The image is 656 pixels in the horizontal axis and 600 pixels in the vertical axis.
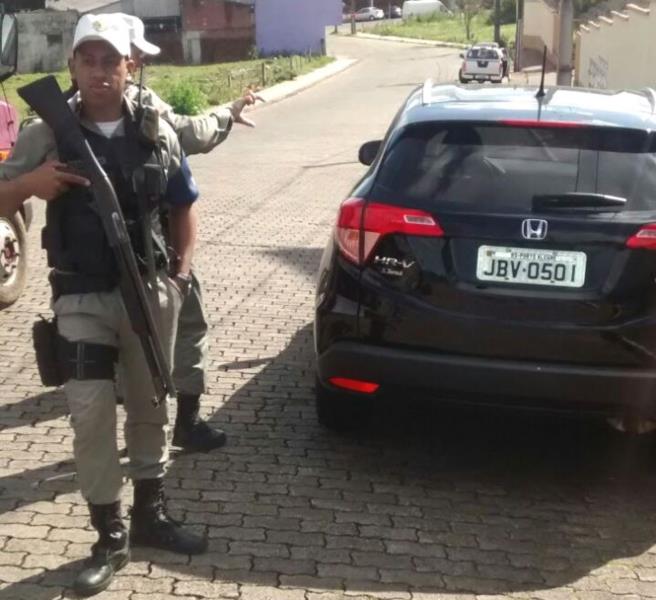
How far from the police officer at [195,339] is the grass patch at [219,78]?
19.1 meters

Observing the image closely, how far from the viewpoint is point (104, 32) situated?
3635 millimetres

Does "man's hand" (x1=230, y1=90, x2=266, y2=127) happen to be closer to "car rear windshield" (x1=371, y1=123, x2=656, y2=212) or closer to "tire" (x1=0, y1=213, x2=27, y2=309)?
"car rear windshield" (x1=371, y1=123, x2=656, y2=212)

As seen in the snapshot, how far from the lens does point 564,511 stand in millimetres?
4523

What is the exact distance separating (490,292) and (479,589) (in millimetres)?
1130

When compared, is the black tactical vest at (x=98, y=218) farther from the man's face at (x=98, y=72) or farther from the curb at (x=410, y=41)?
the curb at (x=410, y=41)

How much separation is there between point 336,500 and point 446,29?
261 feet

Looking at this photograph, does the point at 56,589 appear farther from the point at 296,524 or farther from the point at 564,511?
the point at 564,511

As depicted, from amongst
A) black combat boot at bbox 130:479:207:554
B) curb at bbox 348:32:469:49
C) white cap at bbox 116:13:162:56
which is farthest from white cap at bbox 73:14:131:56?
curb at bbox 348:32:469:49

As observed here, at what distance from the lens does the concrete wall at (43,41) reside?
46844 mm

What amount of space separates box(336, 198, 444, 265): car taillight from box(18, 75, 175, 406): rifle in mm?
1138

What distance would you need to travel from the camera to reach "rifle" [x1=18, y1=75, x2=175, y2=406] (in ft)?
11.6

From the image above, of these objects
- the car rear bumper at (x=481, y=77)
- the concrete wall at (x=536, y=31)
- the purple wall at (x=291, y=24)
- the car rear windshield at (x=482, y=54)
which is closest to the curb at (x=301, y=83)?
the car rear bumper at (x=481, y=77)

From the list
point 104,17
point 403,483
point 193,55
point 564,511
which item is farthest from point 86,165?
point 193,55

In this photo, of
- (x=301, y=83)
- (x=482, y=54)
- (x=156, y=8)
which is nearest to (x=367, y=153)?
(x=301, y=83)
